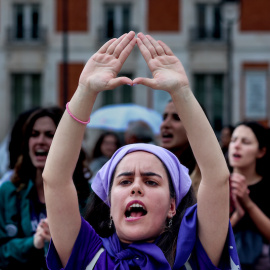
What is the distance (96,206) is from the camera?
265 cm

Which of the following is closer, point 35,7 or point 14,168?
point 14,168

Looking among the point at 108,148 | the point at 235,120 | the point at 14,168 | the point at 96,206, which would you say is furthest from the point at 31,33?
the point at 96,206

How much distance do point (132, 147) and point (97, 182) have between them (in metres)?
0.23

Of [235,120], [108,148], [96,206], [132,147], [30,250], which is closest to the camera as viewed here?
[132,147]

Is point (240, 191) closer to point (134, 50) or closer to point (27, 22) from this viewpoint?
point (134, 50)

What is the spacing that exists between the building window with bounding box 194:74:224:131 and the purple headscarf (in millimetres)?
20043

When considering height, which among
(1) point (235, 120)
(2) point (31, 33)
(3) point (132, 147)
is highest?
(2) point (31, 33)

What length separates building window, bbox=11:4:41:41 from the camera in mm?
22906

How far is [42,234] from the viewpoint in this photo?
3457 millimetres

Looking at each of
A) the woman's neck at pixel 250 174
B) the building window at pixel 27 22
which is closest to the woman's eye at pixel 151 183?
the woman's neck at pixel 250 174

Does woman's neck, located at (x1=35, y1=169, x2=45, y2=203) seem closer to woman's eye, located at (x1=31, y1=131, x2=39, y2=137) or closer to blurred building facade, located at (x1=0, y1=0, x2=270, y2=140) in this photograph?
woman's eye, located at (x1=31, y1=131, x2=39, y2=137)

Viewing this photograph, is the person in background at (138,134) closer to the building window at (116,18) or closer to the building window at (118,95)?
the building window at (118,95)

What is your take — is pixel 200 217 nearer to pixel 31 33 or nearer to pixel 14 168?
pixel 14 168

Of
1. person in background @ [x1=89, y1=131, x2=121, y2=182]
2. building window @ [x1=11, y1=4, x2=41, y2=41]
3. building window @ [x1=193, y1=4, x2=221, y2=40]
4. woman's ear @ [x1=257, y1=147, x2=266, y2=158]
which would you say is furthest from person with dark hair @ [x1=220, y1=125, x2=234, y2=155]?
building window @ [x1=11, y1=4, x2=41, y2=41]
